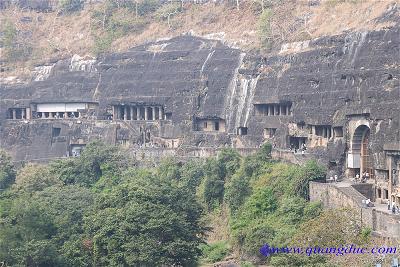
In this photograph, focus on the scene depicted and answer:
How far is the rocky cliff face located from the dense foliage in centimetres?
266

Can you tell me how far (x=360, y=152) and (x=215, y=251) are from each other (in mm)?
7417

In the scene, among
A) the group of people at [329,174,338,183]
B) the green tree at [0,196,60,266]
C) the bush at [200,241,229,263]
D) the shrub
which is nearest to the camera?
the green tree at [0,196,60,266]

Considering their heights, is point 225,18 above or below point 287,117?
above

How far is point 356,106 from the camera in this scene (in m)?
39.6

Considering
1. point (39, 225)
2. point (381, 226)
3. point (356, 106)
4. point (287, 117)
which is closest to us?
point (381, 226)

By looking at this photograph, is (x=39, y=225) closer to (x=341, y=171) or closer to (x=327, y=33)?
(x=341, y=171)

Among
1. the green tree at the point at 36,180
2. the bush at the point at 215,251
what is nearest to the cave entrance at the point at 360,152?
the bush at the point at 215,251

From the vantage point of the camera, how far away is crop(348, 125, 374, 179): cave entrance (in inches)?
1559

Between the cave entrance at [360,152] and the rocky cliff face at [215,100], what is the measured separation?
15cm

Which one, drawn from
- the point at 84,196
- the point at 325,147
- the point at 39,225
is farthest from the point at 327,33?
the point at 39,225

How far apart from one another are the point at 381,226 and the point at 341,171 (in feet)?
27.0

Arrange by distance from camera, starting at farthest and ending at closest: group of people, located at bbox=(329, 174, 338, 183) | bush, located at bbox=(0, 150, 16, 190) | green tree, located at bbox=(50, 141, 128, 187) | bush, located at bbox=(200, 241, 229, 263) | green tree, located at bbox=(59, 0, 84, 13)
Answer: green tree, located at bbox=(59, 0, 84, 13), bush, located at bbox=(0, 150, 16, 190), green tree, located at bbox=(50, 141, 128, 187), bush, located at bbox=(200, 241, 229, 263), group of people, located at bbox=(329, 174, 338, 183)

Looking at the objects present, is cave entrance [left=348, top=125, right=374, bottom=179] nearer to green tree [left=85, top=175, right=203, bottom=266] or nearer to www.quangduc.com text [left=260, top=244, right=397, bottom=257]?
green tree [left=85, top=175, right=203, bottom=266]

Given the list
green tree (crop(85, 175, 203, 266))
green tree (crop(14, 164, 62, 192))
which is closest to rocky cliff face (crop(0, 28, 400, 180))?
green tree (crop(14, 164, 62, 192))
